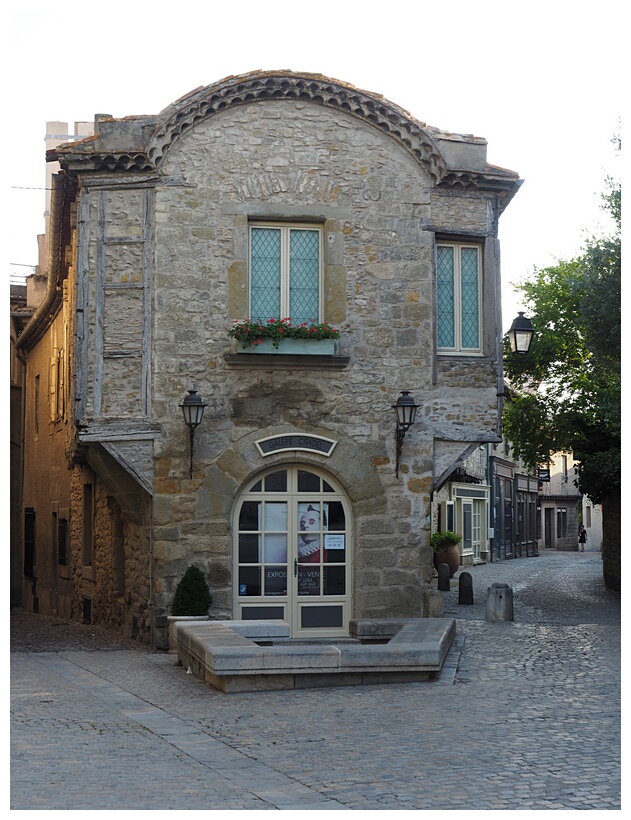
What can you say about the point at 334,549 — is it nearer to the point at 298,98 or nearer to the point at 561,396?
the point at 298,98

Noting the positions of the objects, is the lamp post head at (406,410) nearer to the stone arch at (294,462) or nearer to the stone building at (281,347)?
the stone building at (281,347)

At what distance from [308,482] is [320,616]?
1771 mm

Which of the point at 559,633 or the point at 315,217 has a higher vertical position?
the point at 315,217

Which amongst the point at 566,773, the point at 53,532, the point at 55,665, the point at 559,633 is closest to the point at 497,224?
the point at 559,633

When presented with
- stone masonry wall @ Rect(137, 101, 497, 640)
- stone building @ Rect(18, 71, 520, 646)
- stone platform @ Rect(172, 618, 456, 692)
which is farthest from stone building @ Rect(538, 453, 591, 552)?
stone platform @ Rect(172, 618, 456, 692)

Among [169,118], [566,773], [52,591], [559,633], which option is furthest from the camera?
[52,591]

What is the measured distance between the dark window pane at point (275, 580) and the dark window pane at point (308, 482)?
1.07 m

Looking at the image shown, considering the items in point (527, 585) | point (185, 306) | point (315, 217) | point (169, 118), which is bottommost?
point (527, 585)

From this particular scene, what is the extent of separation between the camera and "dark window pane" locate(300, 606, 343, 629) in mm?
14820

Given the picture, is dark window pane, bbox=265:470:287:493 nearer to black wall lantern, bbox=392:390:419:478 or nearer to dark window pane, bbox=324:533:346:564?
dark window pane, bbox=324:533:346:564

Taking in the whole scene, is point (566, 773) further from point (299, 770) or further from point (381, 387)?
point (381, 387)

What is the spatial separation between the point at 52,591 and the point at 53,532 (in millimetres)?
1216

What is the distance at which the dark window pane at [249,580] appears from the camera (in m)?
14.7

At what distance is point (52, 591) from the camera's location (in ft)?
76.2
